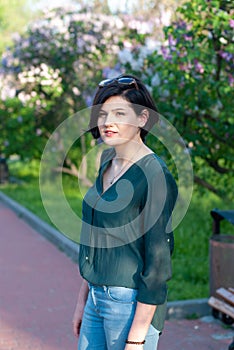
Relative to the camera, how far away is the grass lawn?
609 cm

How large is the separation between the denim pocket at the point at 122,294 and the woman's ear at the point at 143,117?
649mm

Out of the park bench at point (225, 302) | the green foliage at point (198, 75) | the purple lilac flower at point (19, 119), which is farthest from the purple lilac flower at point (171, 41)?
the purple lilac flower at point (19, 119)

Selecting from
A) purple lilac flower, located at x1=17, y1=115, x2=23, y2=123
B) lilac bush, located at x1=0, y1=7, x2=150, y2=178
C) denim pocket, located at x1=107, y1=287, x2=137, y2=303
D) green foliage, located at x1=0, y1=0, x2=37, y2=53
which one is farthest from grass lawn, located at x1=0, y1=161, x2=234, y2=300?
green foliage, located at x1=0, y1=0, x2=37, y2=53

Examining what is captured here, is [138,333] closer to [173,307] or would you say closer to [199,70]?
[173,307]

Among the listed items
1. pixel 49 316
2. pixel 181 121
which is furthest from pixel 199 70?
pixel 49 316

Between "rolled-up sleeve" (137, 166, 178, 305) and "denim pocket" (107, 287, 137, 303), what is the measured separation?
0.18 feet

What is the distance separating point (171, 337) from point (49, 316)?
1298 millimetres

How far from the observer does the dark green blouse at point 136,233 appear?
2.03m

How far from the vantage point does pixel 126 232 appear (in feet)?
6.88

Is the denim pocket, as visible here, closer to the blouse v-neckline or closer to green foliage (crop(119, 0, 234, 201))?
the blouse v-neckline

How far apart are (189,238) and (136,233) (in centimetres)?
650

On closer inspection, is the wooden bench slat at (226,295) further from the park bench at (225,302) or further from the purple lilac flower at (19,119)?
the purple lilac flower at (19,119)

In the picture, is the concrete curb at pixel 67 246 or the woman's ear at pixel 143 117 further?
the concrete curb at pixel 67 246

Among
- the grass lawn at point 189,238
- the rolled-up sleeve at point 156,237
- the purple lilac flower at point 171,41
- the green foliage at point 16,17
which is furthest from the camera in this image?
the green foliage at point 16,17
